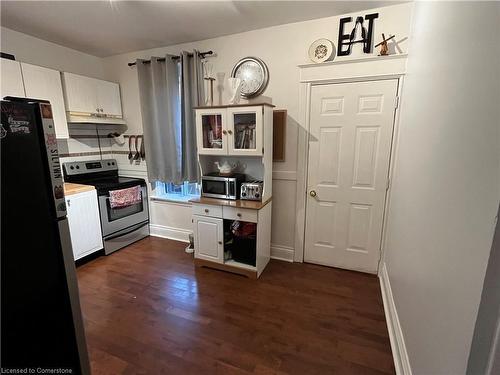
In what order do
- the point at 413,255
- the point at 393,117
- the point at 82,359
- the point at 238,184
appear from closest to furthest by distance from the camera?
the point at 82,359, the point at 413,255, the point at 393,117, the point at 238,184

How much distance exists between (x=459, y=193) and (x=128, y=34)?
324 centimetres

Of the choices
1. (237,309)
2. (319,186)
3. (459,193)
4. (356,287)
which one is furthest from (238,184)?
(459,193)

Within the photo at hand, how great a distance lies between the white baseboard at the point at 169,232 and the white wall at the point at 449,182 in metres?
2.62

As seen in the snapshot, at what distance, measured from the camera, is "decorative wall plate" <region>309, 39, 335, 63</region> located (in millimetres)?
2350

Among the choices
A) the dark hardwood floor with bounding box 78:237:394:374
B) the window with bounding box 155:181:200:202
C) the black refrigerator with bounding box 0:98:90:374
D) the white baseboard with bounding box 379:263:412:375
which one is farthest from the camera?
the window with bounding box 155:181:200:202

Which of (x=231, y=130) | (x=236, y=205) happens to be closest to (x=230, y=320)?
(x=236, y=205)

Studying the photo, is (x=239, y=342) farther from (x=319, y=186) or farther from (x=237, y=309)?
(x=319, y=186)

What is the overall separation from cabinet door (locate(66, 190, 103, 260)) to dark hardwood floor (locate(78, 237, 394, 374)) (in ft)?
0.72

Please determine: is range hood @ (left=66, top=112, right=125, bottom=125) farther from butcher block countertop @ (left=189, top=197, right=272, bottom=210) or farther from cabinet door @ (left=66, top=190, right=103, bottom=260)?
butcher block countertop @ (left=189, top=197, right=272, bottom=210)

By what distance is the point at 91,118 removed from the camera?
308 centimetres

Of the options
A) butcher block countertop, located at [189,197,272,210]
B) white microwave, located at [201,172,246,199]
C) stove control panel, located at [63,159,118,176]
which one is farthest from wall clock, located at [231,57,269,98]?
stove control panel, located at [63,159,118,176]

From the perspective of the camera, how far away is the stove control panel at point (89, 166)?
10.1ft

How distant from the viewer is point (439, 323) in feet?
3.41

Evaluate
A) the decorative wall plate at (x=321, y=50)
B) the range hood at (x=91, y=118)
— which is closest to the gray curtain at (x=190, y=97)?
the range hood at (x=91, y=118)
